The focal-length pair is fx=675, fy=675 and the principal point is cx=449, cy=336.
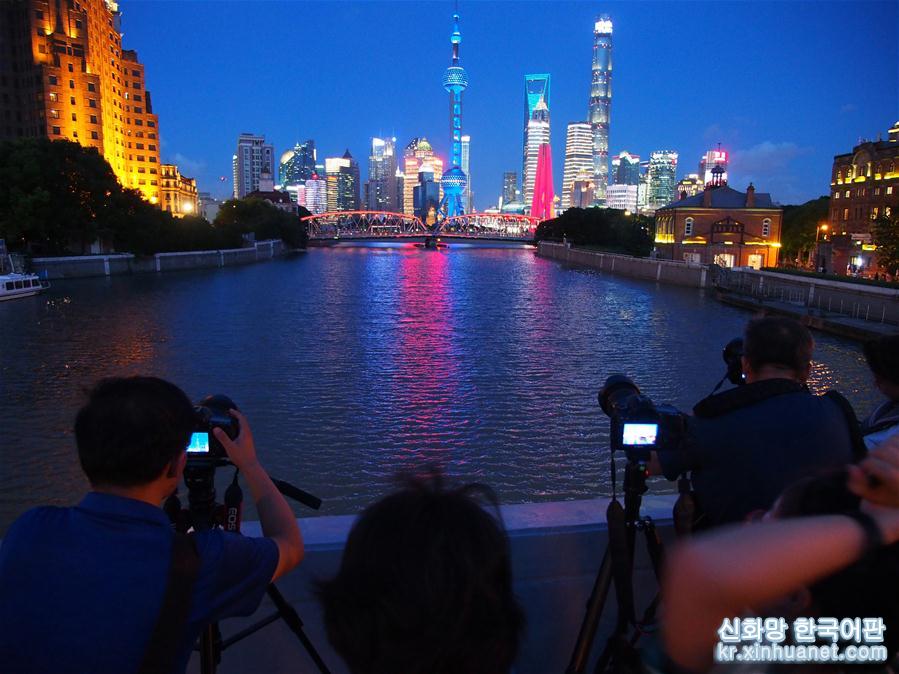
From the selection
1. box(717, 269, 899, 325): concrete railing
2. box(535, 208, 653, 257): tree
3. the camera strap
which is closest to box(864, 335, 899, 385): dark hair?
the camera strap

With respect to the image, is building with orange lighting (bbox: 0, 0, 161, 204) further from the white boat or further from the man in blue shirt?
the man in blue shirt

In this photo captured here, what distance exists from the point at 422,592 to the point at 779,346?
152 cm

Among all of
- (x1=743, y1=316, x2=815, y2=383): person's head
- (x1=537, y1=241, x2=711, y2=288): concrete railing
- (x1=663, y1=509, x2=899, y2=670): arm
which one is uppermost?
(x1=743, y1=316, x2=815, y2=383): person's head

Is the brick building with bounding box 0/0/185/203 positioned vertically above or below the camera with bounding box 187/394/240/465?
above

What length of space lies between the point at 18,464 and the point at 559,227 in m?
73.7

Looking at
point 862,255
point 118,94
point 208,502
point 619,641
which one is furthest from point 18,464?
point 118,94

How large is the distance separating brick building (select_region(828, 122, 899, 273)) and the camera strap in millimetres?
47032

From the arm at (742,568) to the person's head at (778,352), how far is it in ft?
3.92

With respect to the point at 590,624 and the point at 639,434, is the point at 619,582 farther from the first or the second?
the point at 639,434

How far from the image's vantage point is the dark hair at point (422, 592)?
38.0 inches

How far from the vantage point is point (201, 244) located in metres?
54.7

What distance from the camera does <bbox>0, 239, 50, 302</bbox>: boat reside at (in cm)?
2909

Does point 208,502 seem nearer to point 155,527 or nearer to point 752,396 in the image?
point 155,527

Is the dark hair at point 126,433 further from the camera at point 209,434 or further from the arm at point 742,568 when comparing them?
the arm at point 742,568
